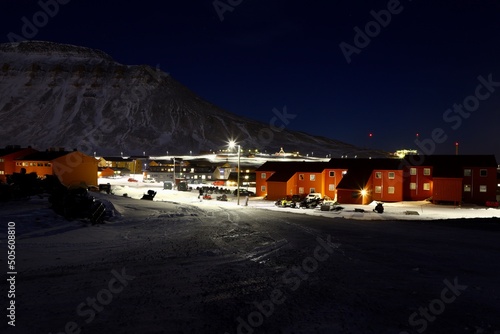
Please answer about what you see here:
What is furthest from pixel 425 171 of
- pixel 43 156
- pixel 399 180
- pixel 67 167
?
pixel 43 156

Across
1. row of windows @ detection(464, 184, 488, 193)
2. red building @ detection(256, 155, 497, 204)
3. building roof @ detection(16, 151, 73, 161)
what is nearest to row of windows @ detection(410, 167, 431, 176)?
red building @ detection(256, 155, 497, 204)

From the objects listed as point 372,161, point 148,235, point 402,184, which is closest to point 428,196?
point 402,184

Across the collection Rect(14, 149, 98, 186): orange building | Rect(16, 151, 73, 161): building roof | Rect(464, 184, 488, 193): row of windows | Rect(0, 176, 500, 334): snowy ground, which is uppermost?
Rect(16, 151, 73, 161): building roof

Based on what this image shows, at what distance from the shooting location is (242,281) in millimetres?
10250

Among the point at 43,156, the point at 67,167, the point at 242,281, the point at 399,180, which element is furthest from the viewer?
the point at 43,156

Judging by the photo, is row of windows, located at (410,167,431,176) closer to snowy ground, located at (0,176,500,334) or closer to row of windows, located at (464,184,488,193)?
row of windows, located at (464,184,488,193)

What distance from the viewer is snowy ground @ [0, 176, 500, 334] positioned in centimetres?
777

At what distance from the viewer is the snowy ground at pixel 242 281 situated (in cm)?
777

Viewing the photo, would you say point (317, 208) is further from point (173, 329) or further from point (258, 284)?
point (173, 329)

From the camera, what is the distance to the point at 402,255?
1385cm

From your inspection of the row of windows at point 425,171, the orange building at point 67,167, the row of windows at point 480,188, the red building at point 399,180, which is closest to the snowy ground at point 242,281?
the red building at point 399,180

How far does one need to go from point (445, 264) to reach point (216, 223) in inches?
499

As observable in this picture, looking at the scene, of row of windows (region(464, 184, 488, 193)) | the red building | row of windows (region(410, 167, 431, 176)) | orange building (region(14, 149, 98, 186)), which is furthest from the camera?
orange building (region(14, 149, 98, 186))

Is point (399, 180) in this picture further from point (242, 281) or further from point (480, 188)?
point (242, 281)
